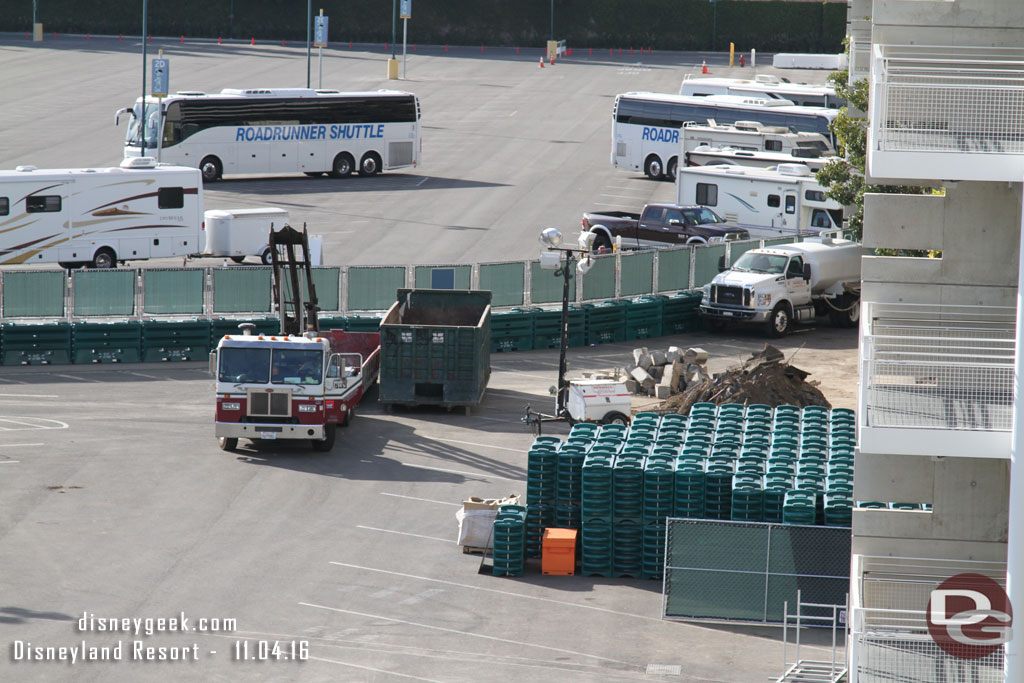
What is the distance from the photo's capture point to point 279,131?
58.1m

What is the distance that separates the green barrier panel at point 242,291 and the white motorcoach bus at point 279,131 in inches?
805

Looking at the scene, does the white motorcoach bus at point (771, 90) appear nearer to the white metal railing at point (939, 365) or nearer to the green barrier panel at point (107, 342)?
the green barrier panel at point (107, 342)

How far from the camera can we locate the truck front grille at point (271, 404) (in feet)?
89.2

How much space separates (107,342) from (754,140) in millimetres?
28236

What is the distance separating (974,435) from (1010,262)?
9.76 feet

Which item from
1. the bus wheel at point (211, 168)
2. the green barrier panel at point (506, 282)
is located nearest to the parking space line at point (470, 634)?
the green barrier panel at point (506, 282)

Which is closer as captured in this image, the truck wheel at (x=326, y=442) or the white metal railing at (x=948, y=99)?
the white metal railing at (x=948, y=99)

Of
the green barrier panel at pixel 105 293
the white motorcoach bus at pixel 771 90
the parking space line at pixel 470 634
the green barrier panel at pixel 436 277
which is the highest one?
the white motorcoach bus at pixel 771 90

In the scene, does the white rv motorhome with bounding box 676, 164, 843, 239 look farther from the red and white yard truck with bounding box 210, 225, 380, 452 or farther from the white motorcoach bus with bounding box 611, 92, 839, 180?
the red and white yard truck with bounding box 210, 225, 380, 452

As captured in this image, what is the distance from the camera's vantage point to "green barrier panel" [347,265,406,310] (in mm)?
37406

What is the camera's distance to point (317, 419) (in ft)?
90.0

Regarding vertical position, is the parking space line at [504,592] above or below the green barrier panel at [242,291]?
below

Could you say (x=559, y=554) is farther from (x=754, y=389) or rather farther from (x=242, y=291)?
(x=242, y=291)

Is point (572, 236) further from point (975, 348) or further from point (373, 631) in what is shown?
point (975, 348)
